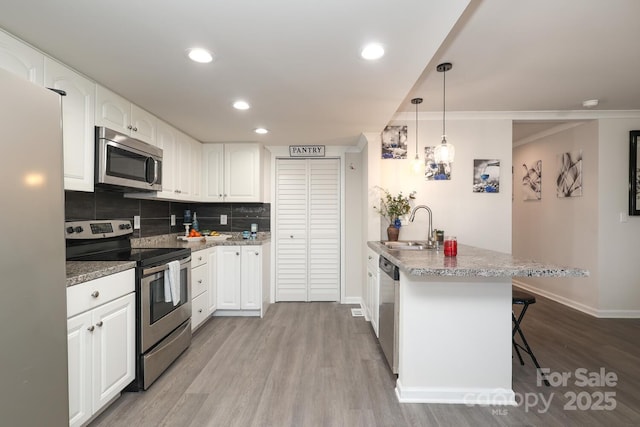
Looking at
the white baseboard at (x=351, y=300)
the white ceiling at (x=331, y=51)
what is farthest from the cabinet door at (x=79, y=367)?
the white baseboard at (x=351, y=300)

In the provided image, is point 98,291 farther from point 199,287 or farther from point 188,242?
point 188,242

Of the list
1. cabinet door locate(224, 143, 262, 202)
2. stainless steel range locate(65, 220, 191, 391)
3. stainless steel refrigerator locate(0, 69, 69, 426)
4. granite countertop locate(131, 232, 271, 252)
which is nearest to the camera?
stainless steel refrigerator locate(0, 69, 69, 426)

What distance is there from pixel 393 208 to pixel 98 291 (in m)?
2.72

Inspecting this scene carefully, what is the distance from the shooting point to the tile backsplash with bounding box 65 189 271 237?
2.25m

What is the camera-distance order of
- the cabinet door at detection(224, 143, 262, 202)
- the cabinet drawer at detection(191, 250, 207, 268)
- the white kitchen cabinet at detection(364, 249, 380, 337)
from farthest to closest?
the cabinet door at detection(224, 143, 262, 202) → the cabinet drawer at detection(191, 250, 207, 268) → the white kitchen cabinet at detection(364, 249, 380, 337)

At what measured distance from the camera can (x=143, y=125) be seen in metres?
2.60

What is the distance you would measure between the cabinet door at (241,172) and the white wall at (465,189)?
1.54 metres

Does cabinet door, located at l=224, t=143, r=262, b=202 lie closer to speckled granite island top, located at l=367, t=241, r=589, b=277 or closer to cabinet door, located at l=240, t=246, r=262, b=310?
cabinet door, located at l=240, t=246, r=262, b=310

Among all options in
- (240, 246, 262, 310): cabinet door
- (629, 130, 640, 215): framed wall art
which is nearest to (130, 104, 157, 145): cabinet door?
(240, 246, 262, 310): cabinet door

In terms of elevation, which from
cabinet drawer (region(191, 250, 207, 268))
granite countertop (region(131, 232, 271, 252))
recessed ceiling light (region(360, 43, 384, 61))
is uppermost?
recessed ceiling light (region(360, 43, 384, 61))

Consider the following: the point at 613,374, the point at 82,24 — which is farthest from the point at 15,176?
the point at 613,374

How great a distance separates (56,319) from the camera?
4.21 feet

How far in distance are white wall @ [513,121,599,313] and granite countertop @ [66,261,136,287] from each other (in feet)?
15.8

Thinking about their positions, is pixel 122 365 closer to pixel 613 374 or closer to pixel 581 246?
pixel 613 374
